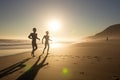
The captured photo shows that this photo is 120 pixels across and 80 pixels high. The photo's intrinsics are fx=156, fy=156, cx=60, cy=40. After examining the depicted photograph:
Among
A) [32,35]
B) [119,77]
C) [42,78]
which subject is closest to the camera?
[119,77]

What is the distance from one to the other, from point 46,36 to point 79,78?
11368 mm

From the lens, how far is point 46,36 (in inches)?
669

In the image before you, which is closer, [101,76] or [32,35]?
[101,76]

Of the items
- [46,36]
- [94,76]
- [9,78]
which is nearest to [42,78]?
[9,78]

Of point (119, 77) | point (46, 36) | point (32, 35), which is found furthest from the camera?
point (46, 36)

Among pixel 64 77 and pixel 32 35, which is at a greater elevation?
pixel 32 35

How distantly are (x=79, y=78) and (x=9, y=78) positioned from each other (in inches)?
112

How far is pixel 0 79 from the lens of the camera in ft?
20.7

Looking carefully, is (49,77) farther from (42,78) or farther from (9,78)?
(9,78)

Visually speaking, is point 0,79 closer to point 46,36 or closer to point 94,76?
point 94,76

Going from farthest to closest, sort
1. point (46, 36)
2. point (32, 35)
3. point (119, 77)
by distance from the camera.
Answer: point (46, 36), point (32, 35), point (119, 77)

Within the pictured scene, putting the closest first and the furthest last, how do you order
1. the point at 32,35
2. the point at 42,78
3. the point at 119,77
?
the point at 119,77 → the point at 42,78 → the point at 32,35

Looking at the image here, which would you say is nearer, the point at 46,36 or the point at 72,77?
the point at 72,77

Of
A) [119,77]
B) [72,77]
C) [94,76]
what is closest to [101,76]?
[94,76]
